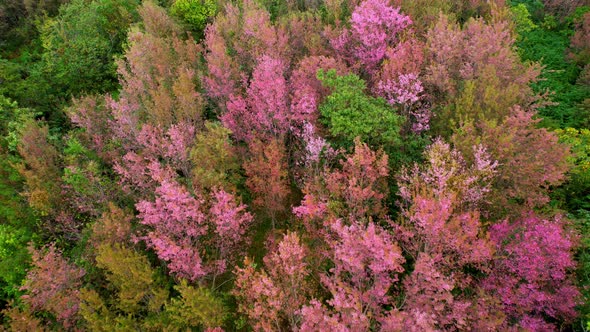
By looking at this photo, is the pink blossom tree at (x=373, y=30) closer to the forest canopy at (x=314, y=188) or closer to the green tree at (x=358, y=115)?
the forest canopy at (x=314, y=188)

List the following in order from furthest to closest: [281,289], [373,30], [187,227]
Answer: [373,30] → [187,227] → [281,289]

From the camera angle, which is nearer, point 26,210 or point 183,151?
point 183,151

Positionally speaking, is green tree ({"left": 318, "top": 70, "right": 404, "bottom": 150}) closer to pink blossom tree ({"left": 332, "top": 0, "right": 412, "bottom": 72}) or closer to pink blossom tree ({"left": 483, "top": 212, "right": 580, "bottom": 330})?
pink blossom tree ({"left": 332, "top": 0, "right": 412, "bottom": 72})

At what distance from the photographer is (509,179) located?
24172mm

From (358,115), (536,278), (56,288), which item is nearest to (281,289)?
(358,115)

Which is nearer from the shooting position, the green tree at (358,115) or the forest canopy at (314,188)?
the forest canopy at (314,188)

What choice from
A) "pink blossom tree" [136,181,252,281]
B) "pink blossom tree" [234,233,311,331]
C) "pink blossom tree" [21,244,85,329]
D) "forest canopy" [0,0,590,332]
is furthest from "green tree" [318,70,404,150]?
"pink blossom tree" [21,244,85,329]

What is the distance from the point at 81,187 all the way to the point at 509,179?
32.1 metres

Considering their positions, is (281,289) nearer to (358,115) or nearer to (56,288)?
(358,115)

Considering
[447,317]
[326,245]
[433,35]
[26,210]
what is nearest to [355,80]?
[433,35]

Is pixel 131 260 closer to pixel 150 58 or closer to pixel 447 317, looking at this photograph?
pixel 447 317

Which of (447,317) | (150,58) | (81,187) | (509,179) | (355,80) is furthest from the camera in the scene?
(150,58)

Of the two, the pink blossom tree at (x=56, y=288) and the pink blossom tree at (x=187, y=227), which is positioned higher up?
the pink blossom tree at (x=187, y=227)

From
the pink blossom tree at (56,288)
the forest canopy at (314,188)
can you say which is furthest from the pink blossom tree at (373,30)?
the pink blossom tree at (56,288)
